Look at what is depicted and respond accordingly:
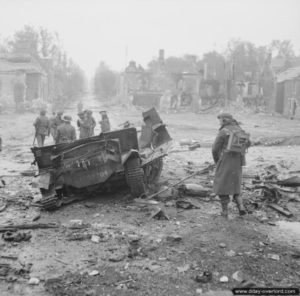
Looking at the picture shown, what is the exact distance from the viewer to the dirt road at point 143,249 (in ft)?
15.0

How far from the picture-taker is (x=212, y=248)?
5.48 metres

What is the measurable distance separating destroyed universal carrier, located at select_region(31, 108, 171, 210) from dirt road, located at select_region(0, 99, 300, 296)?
301 mm

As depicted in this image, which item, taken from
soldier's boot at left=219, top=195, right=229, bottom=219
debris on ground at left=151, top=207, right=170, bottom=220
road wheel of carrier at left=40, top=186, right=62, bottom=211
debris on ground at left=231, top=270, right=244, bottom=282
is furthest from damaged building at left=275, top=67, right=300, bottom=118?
debris on ground at left=231, top=270, right=244, bottom=282

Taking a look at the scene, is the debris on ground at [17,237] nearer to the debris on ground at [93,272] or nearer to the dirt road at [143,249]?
the dirt road at [143,249]

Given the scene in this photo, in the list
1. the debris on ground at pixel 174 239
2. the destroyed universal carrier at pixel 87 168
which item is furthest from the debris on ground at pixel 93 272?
the destroyed universal carrier at pixel 87 168

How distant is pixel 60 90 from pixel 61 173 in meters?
65.5

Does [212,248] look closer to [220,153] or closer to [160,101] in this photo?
[220,153]

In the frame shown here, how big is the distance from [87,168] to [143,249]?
2346 millimetres

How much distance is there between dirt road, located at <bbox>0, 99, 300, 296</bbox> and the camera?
4.56 metres

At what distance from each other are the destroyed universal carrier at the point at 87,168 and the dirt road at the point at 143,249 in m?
0.30

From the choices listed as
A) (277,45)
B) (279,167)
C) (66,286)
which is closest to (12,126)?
(279,167)

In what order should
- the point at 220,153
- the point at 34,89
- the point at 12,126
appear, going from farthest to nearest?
1. the point at 34,89
2. the point at 12,126
3. the point at 220,153

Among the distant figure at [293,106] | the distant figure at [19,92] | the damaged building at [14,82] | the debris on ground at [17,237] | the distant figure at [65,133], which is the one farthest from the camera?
the distant figure at [19,92]

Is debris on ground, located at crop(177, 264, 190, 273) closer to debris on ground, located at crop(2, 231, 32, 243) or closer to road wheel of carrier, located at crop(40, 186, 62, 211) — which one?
debris on ground, located at crop(2, 231, 32, 243)
